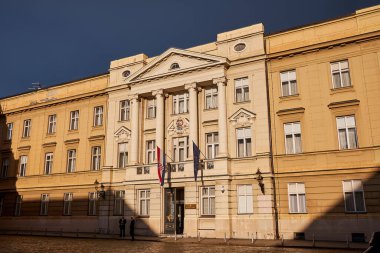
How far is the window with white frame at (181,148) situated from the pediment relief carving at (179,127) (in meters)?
0.53

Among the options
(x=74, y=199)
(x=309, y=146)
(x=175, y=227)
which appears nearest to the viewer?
(x=309, y=146)

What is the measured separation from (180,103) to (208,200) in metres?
9.18

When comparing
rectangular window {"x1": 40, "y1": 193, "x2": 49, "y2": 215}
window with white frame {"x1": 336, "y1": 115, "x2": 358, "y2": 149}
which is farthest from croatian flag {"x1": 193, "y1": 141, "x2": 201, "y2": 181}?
rectangular window {"x1": 40, "y1": 193, "x2": 49, "y2": 215}

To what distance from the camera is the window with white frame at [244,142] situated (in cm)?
2994

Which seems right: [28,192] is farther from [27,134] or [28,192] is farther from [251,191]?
[251,191]

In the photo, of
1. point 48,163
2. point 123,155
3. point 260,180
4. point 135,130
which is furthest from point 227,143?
point 48,163

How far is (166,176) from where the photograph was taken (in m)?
A: 31.8

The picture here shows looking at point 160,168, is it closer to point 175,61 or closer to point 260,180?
point 260,180

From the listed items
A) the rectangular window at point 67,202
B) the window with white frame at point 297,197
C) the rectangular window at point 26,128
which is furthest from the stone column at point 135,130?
the rectangular window at point 26,128

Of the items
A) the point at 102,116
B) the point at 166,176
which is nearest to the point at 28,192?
the point at 102,116

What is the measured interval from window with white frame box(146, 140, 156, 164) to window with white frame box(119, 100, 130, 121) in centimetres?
377

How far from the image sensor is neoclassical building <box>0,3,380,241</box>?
26453 millimetres

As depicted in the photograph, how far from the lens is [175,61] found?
111 feet

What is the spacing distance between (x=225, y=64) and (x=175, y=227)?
1389 cm
